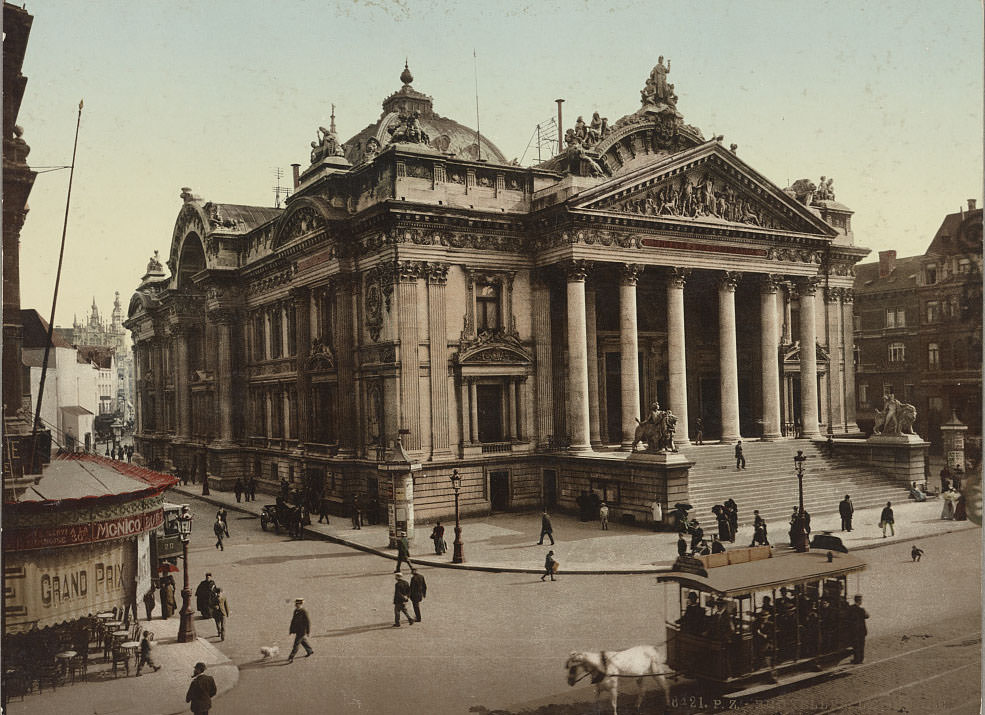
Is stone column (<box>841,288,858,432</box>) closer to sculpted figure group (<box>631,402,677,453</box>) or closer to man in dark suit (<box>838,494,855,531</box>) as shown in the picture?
man in dark suit (<box>838,494,855,531</box>)

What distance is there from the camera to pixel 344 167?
1335 inches

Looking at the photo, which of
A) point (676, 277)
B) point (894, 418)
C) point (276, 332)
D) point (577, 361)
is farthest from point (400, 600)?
point (276, 332)

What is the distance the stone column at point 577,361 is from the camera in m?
32.6

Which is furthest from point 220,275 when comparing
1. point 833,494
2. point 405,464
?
point 833,494

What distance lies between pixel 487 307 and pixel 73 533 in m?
21.1

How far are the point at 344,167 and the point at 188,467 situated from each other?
21.6m

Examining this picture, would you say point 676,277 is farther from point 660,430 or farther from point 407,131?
point 407,131

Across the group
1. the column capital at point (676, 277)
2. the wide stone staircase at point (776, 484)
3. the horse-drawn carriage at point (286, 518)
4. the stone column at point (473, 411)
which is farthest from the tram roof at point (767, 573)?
the column capital at point (676, 277)

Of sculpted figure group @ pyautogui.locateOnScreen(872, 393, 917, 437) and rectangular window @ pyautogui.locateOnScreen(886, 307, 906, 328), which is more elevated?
rectangular window @ pyautogui.locateOnScreen(886, 307, 906, 328)

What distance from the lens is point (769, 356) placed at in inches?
1500

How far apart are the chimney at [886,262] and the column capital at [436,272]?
1560 centimetres

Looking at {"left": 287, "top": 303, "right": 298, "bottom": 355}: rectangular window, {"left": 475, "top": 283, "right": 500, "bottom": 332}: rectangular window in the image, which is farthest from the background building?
{"left": 287, "top": 303, "right": 298, "bottom": 355}: rectangular window

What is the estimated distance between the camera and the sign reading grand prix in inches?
536

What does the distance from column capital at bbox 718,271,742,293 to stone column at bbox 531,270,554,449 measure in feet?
27.5
